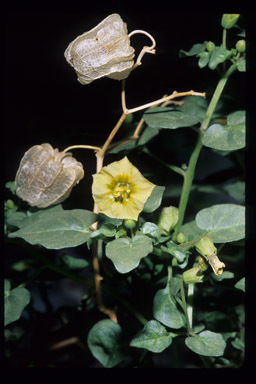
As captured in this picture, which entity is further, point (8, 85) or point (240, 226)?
point (8, 85)

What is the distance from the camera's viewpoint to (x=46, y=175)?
2.39ft

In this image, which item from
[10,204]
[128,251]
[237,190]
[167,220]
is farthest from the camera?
[237,190]

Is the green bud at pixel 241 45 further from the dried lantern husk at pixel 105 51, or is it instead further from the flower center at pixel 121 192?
the flower center at pixel 121 192

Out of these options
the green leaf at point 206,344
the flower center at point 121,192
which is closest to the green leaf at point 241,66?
the flower center at point 121,192

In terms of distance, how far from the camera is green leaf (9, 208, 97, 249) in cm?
62

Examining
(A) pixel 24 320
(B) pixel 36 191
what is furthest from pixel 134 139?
(A) pixel 24 320

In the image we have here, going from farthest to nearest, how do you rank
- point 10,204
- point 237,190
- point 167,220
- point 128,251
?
point 237,190 → point 10,204 → point 167,220 → point 128,251

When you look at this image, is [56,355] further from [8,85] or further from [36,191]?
[8,85]

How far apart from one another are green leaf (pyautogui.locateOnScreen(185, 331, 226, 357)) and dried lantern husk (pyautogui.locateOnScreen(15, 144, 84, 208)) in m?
0.30

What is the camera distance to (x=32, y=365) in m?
0.89

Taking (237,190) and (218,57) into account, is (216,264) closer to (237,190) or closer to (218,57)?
(218,57)

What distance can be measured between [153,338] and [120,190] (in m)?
0.20

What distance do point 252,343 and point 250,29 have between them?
51cm

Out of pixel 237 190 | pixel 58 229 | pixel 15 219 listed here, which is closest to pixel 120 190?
pixel 58 229
